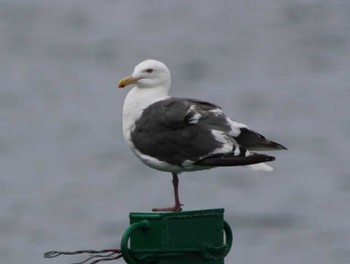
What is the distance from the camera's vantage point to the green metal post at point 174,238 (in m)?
3.58

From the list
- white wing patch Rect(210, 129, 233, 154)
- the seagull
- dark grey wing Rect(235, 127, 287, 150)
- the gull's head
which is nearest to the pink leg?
the seagull

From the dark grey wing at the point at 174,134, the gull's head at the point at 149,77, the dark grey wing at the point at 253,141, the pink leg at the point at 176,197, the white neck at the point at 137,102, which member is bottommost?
the pink leg at the point at 176,197

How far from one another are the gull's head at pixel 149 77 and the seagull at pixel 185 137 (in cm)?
14

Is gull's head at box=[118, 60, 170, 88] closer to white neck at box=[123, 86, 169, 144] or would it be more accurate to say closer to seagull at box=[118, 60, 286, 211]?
white neck at box=[123, 86, 169, 144]

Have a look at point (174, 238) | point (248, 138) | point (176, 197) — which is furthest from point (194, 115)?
point (174, 238)

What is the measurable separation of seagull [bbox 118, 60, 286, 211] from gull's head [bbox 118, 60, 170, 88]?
0.14 m

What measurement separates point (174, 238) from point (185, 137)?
1.00 m

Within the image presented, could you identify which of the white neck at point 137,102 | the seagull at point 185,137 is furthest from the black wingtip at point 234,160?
the white neck at point 137,102

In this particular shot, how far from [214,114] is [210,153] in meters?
0.20

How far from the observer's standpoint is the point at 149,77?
480 cm

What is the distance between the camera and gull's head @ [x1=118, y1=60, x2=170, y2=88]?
479 cm

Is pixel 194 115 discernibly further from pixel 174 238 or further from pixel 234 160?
pixel 174 238

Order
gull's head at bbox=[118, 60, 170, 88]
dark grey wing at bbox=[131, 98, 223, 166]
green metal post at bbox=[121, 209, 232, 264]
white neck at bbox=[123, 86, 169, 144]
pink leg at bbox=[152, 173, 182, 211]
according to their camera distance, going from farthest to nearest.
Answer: gull's head at bbox=[118, 60, 170, 88]
white neck at bbox=[123, 86, 169, 144]
dark grey wing at bbox=[131, 98, 223, 166]
pink leg at bbox=[152, 173, 182, 211]
green metal post at bbox=[121, 209, 232, 264]

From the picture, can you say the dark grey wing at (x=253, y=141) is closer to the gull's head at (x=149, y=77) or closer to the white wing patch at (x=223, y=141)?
the white wing patch at (x=223, y=141)
